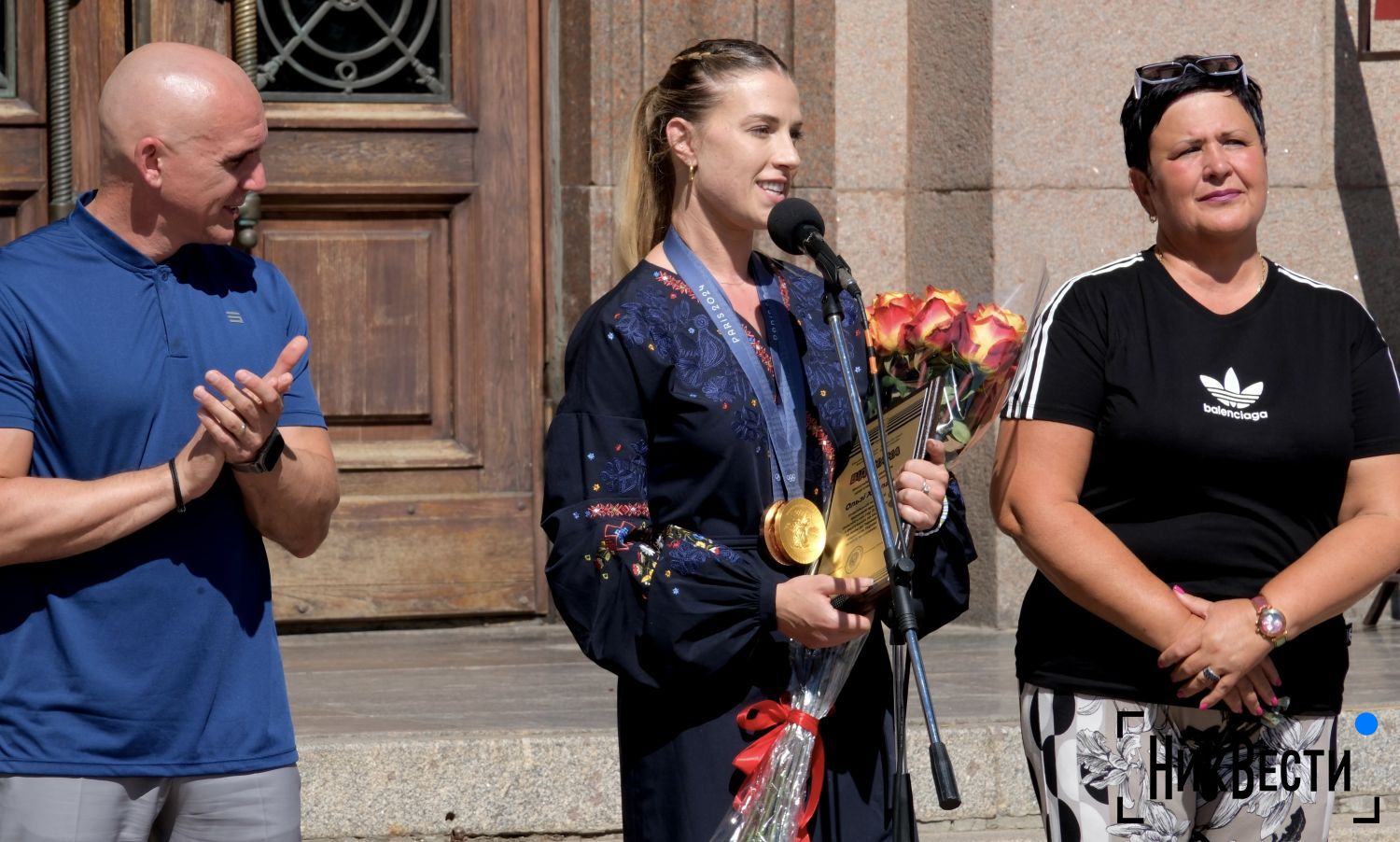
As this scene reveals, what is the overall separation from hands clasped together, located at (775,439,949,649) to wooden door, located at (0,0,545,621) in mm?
3777

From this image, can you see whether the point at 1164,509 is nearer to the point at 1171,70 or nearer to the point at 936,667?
the point at 1171,70

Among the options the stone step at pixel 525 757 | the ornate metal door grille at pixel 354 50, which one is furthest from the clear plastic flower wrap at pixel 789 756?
the ornate metal door grille at pixel 354 50

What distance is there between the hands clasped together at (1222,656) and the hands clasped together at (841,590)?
565 millimetres

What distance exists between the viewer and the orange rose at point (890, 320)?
3.20m

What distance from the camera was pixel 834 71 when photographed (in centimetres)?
693

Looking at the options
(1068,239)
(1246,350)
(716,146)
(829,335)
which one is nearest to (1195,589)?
(1246,350)

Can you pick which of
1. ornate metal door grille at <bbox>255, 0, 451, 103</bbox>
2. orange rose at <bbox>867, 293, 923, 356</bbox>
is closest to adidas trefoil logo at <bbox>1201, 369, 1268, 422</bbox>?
orange rose at <bbox>867, 293, 923, 356</bbox>

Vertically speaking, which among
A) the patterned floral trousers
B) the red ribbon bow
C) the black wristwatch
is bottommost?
the patterned floral trousers

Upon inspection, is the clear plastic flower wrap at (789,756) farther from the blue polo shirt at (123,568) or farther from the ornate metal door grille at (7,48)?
the ornate metal door grille at (7,48)

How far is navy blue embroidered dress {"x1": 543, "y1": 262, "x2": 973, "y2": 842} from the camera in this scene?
3.11 meters

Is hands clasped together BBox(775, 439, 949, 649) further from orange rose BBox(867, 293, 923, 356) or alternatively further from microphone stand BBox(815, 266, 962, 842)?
orange rose BBox(867, 293, 923, 356)

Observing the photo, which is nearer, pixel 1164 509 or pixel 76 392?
pixel 76 392

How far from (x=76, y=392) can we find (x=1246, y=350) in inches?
78.1

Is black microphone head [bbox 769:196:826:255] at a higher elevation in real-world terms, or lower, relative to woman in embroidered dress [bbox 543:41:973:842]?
higher
